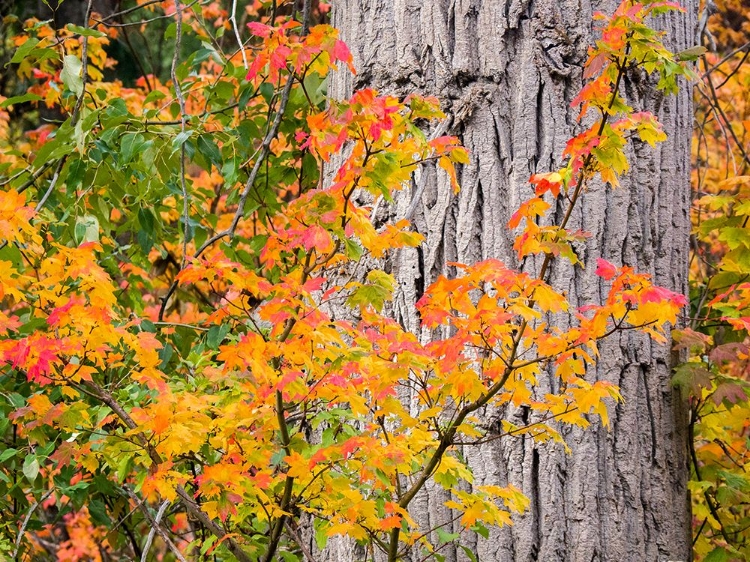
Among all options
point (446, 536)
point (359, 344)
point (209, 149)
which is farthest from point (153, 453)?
point (209, 149)

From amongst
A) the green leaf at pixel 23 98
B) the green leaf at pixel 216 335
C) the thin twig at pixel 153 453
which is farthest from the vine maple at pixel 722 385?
the green leaf at pixel 23 98

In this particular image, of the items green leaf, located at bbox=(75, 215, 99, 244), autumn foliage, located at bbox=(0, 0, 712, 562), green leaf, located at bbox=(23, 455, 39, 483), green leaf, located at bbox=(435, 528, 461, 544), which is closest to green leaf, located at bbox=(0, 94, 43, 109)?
green leaf, located at bbox=(75, 215, 99, 244)

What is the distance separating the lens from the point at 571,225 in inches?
77.2

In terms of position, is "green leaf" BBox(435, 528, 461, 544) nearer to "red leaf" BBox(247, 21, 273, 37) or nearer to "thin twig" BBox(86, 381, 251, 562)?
"thin twig" BBox(86, 381, 251, 562)

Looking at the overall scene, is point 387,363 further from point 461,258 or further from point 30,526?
point 30,526

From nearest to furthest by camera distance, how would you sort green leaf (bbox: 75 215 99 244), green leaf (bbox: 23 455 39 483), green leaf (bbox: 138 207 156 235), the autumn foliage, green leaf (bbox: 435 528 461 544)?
the autumn foliage
green leaf (bbox: 435 528 461 544)
green leaf (bbox: 23 455 39 483)
green leaf (bbox: 75 215 99 244)
green leaf (bbox: 138 207 156 235)

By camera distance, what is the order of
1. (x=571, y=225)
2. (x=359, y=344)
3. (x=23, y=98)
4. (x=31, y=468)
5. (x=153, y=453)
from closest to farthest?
(x=359, y=344) → (x=153, y=453) → (x=571, y=225) → (x=31, y=468) → (x=23, y=98)

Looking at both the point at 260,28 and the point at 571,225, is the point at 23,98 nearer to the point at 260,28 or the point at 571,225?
the point at 260,28

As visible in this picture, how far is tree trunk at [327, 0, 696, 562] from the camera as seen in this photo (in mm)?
1865

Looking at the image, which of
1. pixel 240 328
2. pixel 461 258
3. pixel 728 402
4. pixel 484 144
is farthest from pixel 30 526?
pixel 728 402

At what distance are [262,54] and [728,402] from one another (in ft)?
4.69

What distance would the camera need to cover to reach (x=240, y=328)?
2645mm

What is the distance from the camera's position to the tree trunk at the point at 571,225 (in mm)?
1865

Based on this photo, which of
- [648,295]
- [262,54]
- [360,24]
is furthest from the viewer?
[360,24]
